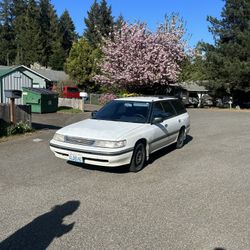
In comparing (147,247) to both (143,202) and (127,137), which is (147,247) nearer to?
(143,202)

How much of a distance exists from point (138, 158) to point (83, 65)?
3601cm

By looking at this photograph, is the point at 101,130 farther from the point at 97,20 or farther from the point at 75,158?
the point at 97,20

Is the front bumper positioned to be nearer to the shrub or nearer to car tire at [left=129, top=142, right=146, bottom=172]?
car tire at [left=129, top=142, right=146, bottom=172]

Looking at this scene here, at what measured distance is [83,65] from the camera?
136ft

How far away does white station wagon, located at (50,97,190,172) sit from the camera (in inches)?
249

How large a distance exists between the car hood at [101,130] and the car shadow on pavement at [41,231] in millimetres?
1903

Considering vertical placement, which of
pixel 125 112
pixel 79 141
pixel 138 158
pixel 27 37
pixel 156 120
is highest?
pixel 27 37

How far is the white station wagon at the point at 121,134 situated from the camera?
632 centimetres

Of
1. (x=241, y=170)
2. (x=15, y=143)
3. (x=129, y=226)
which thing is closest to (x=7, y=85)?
(x=15, y=143)

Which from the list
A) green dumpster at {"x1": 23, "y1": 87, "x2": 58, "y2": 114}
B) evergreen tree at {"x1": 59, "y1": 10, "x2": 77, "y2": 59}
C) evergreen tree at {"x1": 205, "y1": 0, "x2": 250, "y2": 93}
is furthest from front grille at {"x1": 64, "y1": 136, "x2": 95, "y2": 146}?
evergreen tree at {"x1": 59, "y1": 10, "x2": 77, "y2": 59}

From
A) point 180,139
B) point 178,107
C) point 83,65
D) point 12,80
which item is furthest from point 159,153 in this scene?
point 83,65

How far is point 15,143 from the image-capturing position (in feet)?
32.1

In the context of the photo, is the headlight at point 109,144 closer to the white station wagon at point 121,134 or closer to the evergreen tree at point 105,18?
the white station wagon at point 121,134

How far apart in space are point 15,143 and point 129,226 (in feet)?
21.3
